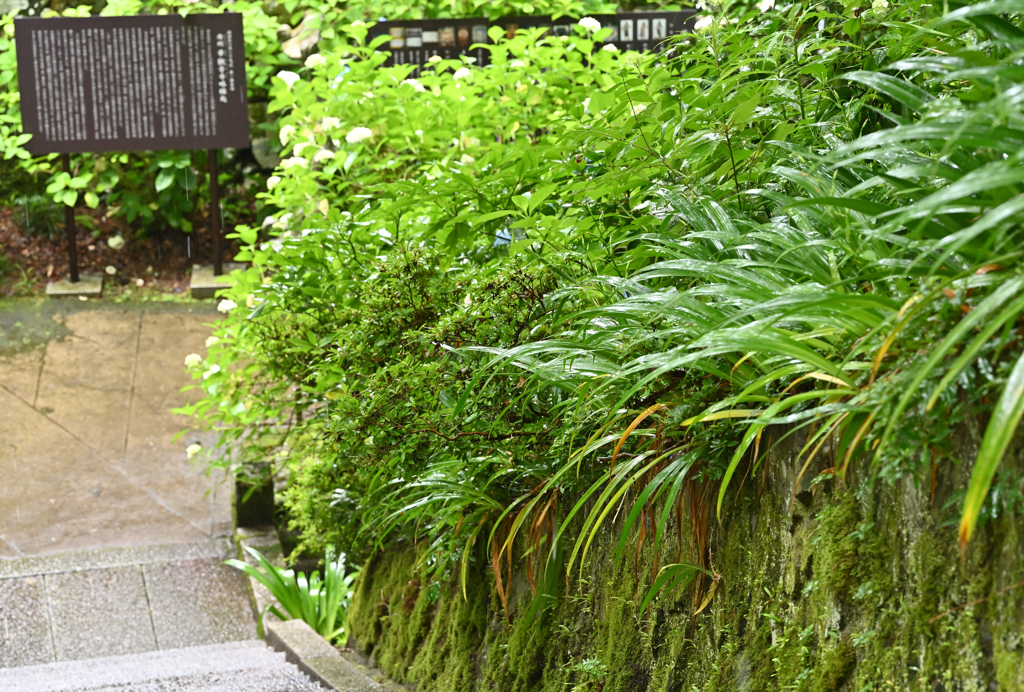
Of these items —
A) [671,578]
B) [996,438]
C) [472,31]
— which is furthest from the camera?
[472,31]

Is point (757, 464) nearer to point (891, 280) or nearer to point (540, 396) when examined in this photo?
point (891, 280)

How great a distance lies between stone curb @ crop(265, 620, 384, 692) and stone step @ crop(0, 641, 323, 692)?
0.16 feet

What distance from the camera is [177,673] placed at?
3.39m

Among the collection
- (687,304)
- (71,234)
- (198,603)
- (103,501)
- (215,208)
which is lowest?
(198,603)

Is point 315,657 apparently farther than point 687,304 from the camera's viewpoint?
Yes

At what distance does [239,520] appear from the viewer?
5.68m

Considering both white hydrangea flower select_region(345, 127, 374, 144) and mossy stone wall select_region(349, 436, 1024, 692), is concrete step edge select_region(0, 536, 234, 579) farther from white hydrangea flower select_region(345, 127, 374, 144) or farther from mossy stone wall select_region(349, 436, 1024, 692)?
mossy stone wall select_region(349, 436, 1024, 692)

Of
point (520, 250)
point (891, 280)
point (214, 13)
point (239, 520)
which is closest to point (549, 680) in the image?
point (520, 250)

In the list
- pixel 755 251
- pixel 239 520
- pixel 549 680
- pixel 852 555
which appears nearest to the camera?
pixel 852 555

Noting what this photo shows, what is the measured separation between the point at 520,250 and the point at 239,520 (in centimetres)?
397

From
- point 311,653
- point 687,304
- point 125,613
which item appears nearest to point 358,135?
point 311,653

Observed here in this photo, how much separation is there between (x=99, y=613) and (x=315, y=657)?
2.07 meters

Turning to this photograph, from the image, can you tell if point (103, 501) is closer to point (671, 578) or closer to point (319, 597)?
point (319, 597)

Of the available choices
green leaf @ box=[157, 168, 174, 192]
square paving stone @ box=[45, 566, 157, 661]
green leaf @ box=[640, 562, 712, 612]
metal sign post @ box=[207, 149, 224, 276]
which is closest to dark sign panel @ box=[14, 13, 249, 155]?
metal sign post @ box=[207, 149, 224, 276]
